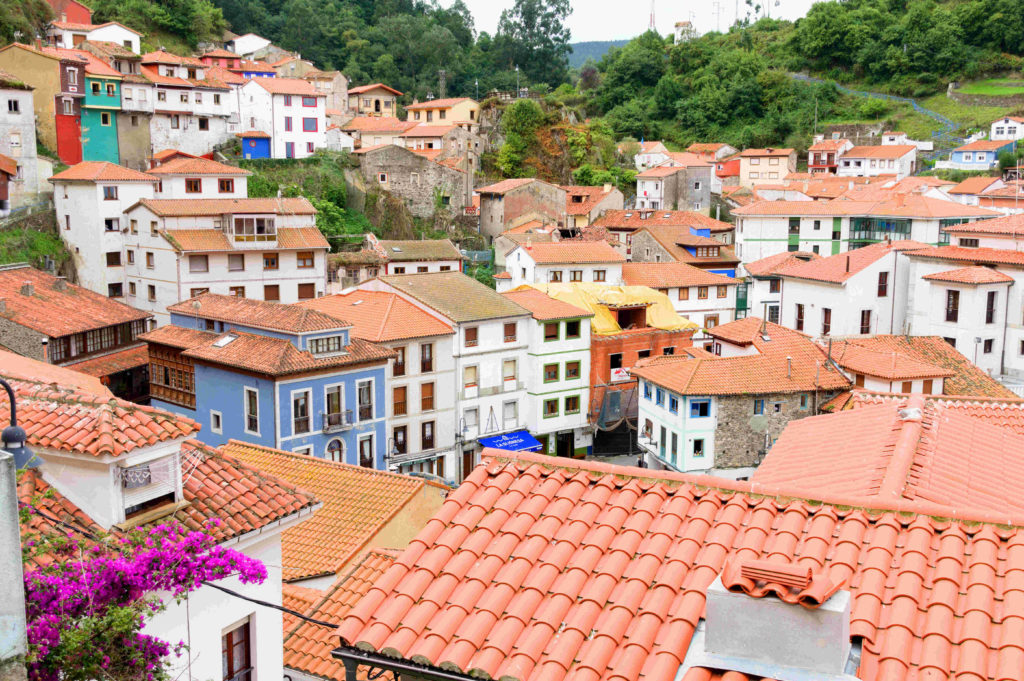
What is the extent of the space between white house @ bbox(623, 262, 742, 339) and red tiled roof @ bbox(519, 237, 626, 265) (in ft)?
4.40

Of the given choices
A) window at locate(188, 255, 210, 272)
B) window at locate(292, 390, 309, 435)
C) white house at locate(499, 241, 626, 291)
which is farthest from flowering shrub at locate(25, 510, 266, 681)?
white house at locate(499, 241, 626, 291)

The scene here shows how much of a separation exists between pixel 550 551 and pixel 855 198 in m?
63.7

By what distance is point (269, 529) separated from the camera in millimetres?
10797

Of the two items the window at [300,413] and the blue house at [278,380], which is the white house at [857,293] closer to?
the blue house at [278,380]

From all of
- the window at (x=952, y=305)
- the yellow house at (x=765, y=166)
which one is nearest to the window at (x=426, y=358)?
the window at (x=952, y=305)

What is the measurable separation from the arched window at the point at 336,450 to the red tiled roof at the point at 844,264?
21841mm

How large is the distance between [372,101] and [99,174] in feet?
161

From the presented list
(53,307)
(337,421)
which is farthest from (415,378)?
(53,307)

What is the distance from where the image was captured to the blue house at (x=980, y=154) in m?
86.4

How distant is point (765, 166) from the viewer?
90.8 meters

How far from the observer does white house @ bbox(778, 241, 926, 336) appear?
133 ft

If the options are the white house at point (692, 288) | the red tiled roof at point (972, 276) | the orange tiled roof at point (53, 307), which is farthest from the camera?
the white house at point (692, 288)

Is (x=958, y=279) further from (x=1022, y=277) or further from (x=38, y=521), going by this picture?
(x=38, y=521)

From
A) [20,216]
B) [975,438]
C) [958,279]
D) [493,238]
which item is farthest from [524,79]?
[975,438]
